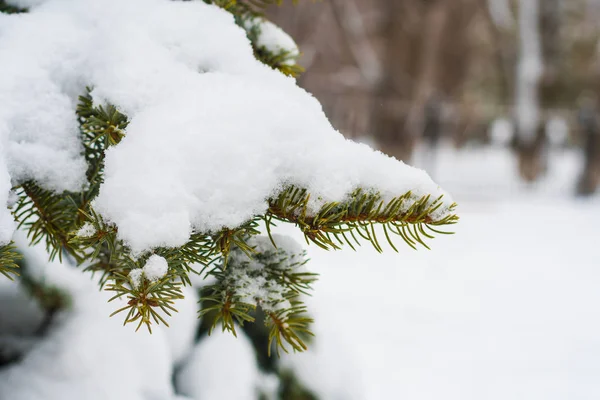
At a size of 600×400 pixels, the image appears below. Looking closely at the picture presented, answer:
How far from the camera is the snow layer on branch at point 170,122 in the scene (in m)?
0.66

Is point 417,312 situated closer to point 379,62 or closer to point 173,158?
point 173,158

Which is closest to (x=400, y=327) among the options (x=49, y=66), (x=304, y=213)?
(x=304, y=213)

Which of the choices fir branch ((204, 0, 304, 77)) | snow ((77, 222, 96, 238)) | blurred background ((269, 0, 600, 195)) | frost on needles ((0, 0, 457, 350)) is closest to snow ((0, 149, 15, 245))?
frost on needles ((0, 0, 457, 350))

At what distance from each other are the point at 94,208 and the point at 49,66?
1.16 feet

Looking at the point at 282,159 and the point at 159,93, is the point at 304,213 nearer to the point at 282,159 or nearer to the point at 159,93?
the point at 282,159

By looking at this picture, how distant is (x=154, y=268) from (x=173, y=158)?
0.51 feet

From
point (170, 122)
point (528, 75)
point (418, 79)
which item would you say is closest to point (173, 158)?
point (170, 122)

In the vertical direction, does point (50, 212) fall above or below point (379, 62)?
below

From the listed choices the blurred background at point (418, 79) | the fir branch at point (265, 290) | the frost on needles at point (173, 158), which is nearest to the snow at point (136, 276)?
the frost on needles at point (173, 158)

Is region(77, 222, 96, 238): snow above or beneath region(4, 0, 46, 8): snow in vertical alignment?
beneath

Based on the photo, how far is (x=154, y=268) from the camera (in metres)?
0.62

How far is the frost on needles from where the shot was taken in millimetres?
649

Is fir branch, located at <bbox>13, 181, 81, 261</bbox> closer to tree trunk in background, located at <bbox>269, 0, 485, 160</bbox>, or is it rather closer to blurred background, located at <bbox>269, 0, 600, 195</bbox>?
blurred background, located at <bbox>269, 0, 600, 195</bbox>

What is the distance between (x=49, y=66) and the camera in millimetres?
840
